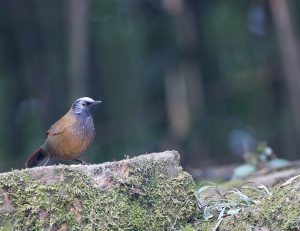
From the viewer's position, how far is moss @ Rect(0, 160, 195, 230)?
369cm

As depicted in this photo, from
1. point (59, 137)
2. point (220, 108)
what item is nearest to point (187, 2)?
point (220, 108)

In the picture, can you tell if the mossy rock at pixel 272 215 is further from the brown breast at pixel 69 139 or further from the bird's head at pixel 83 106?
the bird's head at pixel 83 106

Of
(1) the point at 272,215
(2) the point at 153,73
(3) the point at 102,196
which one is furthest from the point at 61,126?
(2) the point at 153,73

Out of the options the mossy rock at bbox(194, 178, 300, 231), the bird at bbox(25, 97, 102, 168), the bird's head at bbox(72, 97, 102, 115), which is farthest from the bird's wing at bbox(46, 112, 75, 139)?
the mossy rock at bbox(194, 178, 300, 231)

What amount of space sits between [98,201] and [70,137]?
2144 millimetres

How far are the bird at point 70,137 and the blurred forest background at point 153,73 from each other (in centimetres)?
754

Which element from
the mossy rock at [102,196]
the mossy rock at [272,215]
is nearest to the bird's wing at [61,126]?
the mossy rock at [102,196]

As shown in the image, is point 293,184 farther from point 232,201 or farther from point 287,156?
point 287,156

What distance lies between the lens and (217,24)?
1459cm

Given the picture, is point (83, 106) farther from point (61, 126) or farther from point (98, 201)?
point (98, 201)

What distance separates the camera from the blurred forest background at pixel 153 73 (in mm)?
14125

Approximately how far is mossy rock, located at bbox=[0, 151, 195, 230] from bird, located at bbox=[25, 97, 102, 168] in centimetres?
195

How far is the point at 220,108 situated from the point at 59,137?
9092 mm

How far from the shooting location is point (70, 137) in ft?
19.3
